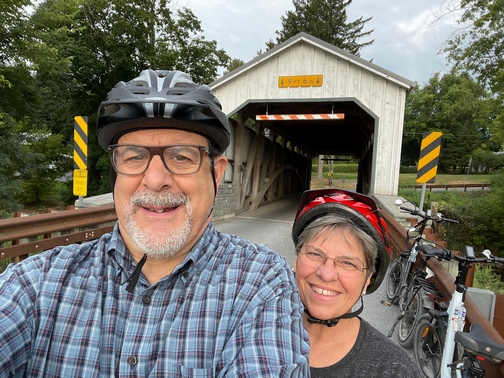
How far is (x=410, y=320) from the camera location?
3611mm

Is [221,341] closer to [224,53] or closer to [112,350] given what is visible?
[112,350]

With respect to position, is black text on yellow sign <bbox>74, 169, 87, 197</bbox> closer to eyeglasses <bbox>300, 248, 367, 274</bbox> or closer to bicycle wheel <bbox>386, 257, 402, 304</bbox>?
bicycle wheel <bbox>386, 257, 402, 304</bbox>

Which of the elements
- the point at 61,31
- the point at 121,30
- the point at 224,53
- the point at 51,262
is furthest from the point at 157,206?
the point at 224,53

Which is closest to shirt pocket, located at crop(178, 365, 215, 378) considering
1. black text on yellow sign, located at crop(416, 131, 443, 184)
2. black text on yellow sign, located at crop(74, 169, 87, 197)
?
black text on yellow sign, located at crop(74, 169, 87, 197)

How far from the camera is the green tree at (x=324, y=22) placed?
3488 cm

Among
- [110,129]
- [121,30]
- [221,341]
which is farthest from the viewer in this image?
[121,30]

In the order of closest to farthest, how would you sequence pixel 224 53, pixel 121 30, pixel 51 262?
pixel 51 262
pixel 121 30
pixel 224 53

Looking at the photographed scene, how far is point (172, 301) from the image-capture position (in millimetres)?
1231

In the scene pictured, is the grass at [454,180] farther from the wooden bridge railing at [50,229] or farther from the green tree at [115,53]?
the wooden bridge railing at [50,229]

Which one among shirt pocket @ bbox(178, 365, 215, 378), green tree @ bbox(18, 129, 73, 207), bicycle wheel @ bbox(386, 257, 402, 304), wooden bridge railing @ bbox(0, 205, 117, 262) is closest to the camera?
shirt pocket @ bbox(178, 365, 215, 378)

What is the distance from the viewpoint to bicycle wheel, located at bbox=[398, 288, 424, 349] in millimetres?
3383

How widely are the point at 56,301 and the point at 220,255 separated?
23.1 inches

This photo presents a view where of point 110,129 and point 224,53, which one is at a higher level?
point 224,53

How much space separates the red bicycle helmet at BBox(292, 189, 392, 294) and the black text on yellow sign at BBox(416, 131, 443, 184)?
5063 mm
